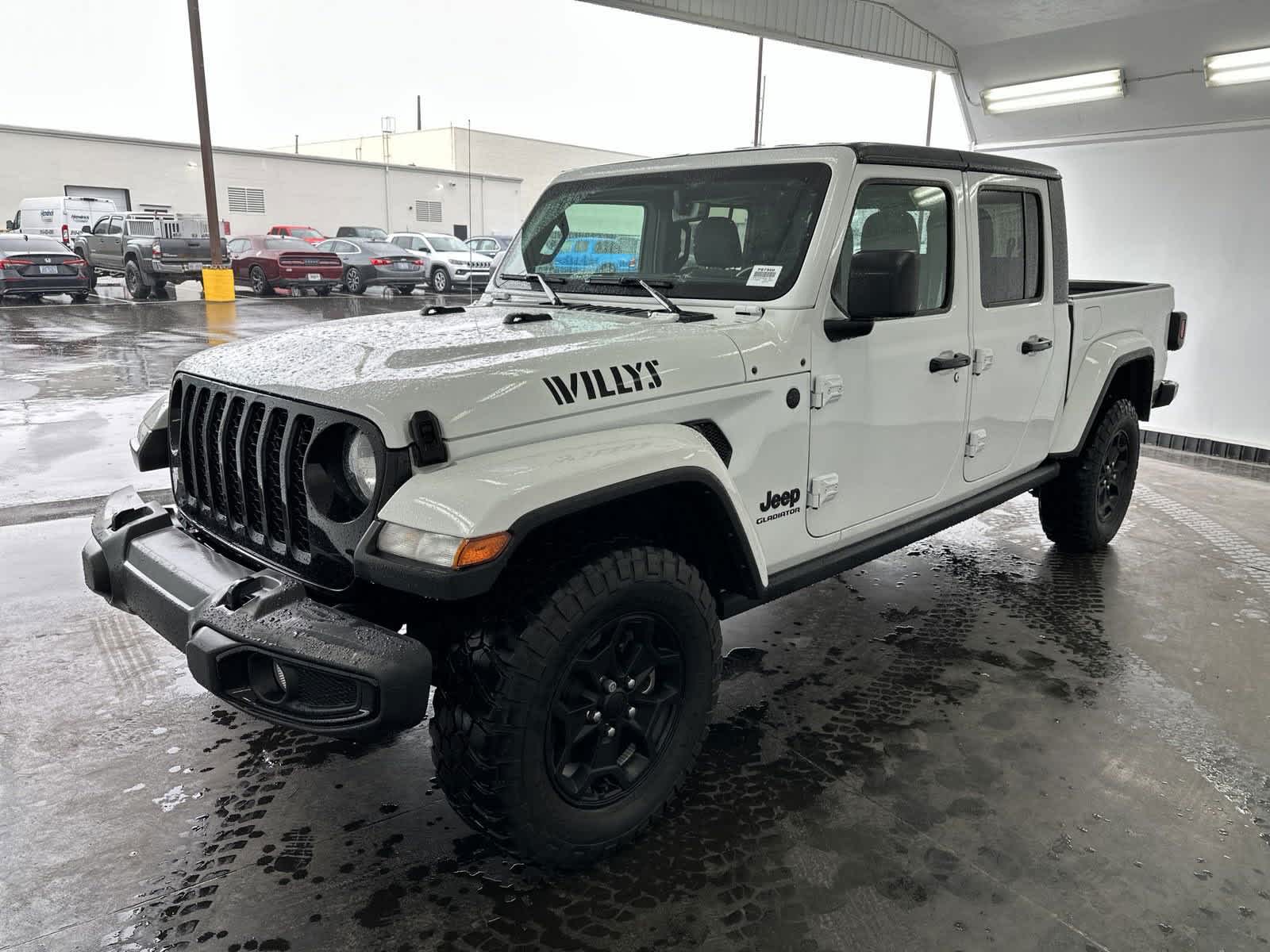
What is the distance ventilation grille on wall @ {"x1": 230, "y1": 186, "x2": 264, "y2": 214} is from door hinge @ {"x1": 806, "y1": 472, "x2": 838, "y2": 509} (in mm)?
37273

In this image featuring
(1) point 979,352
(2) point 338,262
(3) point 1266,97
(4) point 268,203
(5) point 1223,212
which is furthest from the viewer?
(4) point 268,203

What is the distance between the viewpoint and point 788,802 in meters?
2.72

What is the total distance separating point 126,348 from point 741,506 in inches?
456

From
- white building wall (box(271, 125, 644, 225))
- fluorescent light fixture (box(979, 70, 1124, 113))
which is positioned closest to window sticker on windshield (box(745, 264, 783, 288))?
fluorescent light fixture (box(979, 70, 1124, 113))

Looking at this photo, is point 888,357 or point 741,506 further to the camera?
point 888,357

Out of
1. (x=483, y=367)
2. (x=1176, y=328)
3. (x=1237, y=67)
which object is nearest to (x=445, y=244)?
(x=1237, y=67)

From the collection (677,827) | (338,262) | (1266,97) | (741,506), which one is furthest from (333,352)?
(338,262)

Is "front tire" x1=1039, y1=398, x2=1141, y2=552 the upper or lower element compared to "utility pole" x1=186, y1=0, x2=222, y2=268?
lower

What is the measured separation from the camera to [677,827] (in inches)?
103

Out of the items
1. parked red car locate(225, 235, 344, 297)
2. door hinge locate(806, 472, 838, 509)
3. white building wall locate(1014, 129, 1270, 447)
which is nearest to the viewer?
door hinge locate(806, 472, 838, 509)

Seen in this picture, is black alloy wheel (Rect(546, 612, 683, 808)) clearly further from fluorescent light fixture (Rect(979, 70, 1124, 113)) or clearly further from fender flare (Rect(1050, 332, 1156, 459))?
fluorescent light fixture (Rect(979, 70, 1124, 113))

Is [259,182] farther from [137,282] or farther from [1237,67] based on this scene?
[1237,67]

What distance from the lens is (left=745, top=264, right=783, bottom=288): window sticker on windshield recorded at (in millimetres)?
2902

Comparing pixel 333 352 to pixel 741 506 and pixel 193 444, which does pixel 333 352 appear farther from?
pixel 741 506
